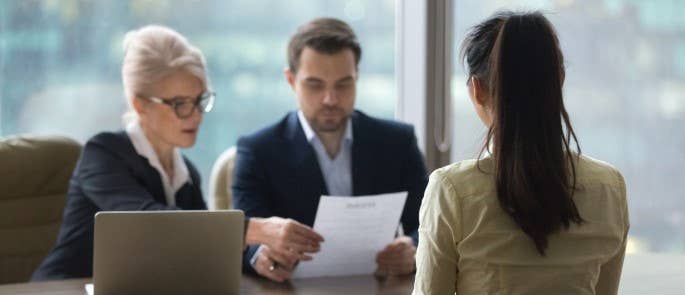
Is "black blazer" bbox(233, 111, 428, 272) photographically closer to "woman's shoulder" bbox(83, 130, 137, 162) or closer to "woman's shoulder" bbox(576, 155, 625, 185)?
"woman's shoulder" bbox(83, 130, 137, 162)

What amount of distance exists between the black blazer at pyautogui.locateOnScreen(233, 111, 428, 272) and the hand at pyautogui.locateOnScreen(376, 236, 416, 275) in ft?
0.98

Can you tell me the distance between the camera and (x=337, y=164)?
11.4 feet

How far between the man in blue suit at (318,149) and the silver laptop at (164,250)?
0.89 meters

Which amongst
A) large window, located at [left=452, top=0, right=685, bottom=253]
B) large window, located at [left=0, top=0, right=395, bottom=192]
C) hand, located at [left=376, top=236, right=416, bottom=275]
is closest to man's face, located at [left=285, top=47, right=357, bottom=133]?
hand, located at [left=376, top=236, right=416, bottom=275]

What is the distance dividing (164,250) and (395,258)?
797 millimetres

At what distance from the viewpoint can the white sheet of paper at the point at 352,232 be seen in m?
2.78

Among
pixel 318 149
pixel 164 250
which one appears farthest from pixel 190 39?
pixel 164 250

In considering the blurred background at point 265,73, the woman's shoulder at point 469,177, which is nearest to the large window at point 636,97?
the blurred background at point 265,73

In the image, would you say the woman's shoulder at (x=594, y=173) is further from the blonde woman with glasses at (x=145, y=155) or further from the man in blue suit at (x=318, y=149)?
the man in blue suit at (x=318, y=149)

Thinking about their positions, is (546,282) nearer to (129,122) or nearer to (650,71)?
(129,122)

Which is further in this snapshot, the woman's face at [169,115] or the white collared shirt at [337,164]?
the white collared shirt at [337,164]

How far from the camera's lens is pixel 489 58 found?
1.90 metres

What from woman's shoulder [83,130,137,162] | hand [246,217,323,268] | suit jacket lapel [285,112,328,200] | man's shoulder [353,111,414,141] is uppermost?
woman's shoulder [83,130,137,162]

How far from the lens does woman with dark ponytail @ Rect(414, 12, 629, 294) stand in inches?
73.4
